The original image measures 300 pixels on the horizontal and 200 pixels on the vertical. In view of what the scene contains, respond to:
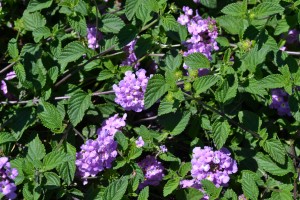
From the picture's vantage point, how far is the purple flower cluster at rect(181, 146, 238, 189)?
10.2 feet

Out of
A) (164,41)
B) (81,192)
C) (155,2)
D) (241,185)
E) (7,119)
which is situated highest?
(155,2)

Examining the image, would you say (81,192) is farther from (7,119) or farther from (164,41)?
(164,41)

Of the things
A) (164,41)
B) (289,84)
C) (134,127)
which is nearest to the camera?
(289,84)

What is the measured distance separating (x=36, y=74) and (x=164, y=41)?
0.87m

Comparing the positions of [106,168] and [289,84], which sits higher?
[289,84]

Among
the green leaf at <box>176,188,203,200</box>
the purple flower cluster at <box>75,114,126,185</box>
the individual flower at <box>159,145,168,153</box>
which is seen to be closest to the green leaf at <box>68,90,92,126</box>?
the purple flower cluster at <box>75,114,126,185</box>

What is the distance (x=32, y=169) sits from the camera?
2938mm

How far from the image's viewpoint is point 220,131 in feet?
10.3

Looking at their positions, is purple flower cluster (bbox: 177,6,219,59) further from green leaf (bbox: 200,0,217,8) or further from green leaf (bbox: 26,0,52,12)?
green leaf (bbox: 26,0,52,12)

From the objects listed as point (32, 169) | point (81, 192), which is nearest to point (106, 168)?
point (81, 192)

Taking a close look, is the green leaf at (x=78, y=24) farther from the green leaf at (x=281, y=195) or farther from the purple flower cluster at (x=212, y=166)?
the green leaf at (x=281, y=195)

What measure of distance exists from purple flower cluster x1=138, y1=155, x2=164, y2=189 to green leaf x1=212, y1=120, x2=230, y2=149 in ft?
1.43

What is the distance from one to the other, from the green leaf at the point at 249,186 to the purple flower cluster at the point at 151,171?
0.53m

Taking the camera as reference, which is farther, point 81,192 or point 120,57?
point 120,57
